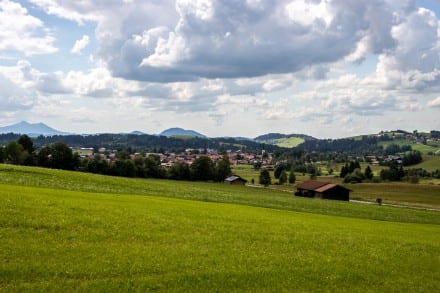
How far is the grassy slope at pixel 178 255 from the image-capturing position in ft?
53.9

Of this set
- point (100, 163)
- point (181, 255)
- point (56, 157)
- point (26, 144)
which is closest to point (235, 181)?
point (100, 163)

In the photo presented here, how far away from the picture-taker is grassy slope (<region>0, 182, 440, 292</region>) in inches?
647

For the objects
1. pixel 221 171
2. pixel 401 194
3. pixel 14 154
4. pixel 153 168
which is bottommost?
pixel 401 194

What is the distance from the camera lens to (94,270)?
1672 centimetres

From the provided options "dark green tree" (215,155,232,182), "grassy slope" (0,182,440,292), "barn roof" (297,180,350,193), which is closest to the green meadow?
"grassy slope" (0,182,440,292)

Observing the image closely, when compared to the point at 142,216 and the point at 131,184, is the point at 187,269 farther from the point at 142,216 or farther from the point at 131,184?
the point at 131,184

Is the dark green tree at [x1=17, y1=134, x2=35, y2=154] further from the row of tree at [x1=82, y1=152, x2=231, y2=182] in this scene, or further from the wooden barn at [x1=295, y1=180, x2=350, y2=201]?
the wooden barn at [x1=295, y1=180, x2=350, y2=201]

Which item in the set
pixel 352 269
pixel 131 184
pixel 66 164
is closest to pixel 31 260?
pixel 352 269

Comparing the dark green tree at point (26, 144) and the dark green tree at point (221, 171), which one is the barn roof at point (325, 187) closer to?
the dark green tree at point (221, 171)

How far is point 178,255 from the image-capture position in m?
19.9

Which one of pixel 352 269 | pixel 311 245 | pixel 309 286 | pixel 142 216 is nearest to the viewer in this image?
pixel 309 286

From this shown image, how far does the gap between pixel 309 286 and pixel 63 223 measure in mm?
12080

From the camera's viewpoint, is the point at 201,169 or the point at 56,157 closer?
the point at 56,157

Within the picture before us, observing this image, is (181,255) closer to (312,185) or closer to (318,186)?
(318,186)
